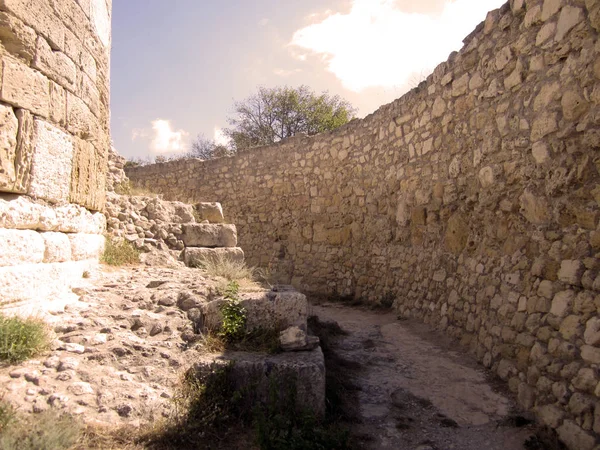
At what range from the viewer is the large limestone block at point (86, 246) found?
418 cm

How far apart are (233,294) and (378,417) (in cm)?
150

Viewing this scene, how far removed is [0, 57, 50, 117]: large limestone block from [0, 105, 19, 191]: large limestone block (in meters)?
0.10

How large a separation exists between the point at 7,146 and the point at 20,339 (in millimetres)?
1287

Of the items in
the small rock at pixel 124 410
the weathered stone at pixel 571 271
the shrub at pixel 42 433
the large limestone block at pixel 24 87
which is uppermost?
the large limestone block at pixel 24 87

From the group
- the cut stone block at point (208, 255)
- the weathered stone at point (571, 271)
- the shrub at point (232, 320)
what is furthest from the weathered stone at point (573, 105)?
the cut stone block at point (208, 255)

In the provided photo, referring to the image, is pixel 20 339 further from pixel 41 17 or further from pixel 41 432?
pixel 41 17

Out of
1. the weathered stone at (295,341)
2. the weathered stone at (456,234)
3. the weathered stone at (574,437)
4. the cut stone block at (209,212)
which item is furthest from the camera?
the cut stone block at (209,212)

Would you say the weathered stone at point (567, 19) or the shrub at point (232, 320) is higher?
the weathered stone at point (567, 19)

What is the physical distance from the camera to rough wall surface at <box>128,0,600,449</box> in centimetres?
339

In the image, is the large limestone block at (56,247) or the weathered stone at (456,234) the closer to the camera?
the large limestone block at (56,247)

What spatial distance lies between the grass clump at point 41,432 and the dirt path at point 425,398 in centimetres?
191

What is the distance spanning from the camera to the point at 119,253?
17.4 ft

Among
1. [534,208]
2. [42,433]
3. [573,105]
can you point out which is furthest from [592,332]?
[42,433]

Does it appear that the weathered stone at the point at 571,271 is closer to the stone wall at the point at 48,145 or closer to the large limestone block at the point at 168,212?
the stone wall at the point at 48,145
